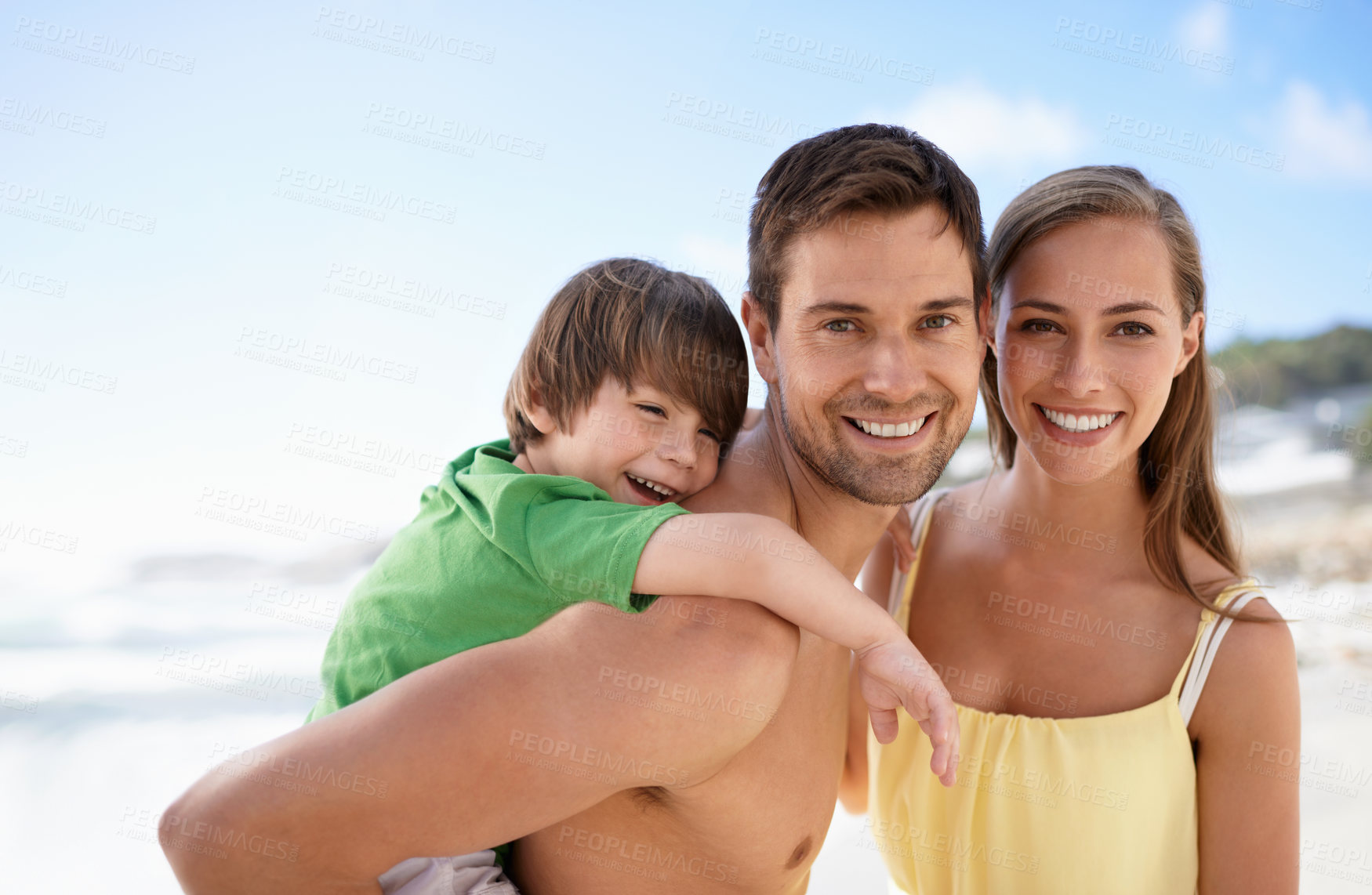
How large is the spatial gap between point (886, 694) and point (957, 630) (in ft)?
2.71

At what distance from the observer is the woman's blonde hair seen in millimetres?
2127

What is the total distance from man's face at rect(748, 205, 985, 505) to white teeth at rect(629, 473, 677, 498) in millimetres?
293

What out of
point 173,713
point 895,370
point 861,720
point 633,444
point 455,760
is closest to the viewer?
point 455,760

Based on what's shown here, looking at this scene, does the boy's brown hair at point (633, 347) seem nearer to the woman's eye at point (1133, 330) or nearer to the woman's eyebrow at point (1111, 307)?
the woman's eyebrow at point (1111, 307)

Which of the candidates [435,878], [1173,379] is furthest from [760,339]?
[435,878]

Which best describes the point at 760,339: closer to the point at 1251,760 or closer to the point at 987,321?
the point at 987,321

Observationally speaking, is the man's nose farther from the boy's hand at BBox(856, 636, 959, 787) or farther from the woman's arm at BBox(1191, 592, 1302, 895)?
the woman's arm at BBox(1191, 592, 1302, 895)

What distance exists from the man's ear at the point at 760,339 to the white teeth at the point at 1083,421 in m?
0.66

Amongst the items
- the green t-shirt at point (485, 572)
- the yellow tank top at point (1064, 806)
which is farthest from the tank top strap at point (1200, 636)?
the green t-shirt at point (485, 572)

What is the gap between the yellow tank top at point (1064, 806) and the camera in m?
2.04

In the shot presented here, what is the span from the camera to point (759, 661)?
1.52 m

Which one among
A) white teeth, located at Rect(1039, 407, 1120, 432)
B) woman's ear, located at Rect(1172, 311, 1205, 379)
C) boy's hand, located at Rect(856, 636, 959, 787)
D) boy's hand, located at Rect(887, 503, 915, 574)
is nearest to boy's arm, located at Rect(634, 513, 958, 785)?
boy's hand, located at Rect(856, 636, 959, 787)

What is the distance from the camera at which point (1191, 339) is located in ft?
7.34

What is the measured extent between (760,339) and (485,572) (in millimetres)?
861
